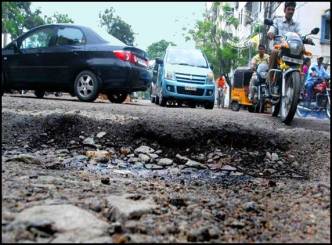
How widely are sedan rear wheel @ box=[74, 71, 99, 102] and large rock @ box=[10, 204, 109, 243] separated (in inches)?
218

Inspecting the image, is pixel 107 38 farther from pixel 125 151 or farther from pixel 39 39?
pixel 125 151

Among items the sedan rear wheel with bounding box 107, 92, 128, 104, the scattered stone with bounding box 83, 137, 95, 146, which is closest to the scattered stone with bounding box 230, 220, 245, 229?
the scattered stone with bounding box 83, 137, 95, 146

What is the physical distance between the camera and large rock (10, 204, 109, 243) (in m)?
1.85

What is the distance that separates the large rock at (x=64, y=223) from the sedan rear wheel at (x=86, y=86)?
18.1 feet

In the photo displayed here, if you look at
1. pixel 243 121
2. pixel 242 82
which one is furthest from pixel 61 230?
pixel 242 82

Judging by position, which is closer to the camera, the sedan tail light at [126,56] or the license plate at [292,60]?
the license plate at [292,60]

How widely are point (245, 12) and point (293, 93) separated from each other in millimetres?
26101

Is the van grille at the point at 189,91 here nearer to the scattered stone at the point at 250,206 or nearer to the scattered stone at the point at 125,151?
the scattered stone at the point at 125,151

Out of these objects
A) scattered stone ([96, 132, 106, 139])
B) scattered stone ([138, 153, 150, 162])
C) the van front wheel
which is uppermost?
the van front wheel

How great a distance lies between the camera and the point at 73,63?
7.64m

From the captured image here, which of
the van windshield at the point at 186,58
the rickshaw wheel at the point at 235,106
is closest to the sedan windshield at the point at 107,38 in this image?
the van windshield at the point at 186,58

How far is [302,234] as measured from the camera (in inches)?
79.0

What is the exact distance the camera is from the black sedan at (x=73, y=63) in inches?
298

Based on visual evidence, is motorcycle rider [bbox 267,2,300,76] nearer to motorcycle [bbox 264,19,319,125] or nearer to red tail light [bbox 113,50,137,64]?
motorcycle [bbox 264,19,319,125]
